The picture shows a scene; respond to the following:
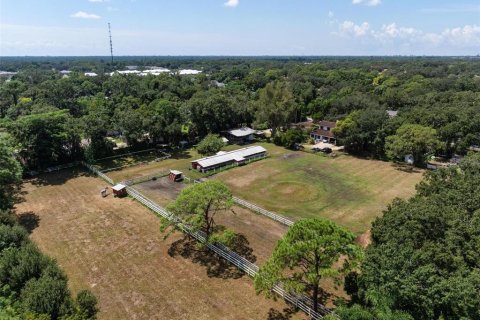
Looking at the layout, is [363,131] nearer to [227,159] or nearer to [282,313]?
[227,159]

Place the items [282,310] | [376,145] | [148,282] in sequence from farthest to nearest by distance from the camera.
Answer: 1. [376,145]
2. [148,282]
3. [282,310]

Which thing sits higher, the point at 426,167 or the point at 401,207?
the point at 401,207

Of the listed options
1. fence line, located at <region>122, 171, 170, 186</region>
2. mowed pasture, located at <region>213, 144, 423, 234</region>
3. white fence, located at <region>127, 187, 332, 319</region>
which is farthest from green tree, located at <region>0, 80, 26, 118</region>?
mowed pasture, located at <region>213, 144, 423, 234</region>

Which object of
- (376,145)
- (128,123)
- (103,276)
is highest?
(128,123)

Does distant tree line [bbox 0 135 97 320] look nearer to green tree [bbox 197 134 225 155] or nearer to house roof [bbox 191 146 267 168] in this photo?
house roof [bbox 191 146 267 168]

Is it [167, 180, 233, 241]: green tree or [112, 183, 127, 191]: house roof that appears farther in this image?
[112, 183, 127, 191]: house roof

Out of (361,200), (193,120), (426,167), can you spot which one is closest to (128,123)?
(193,120)

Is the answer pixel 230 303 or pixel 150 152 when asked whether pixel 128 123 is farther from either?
pixel 230 303
